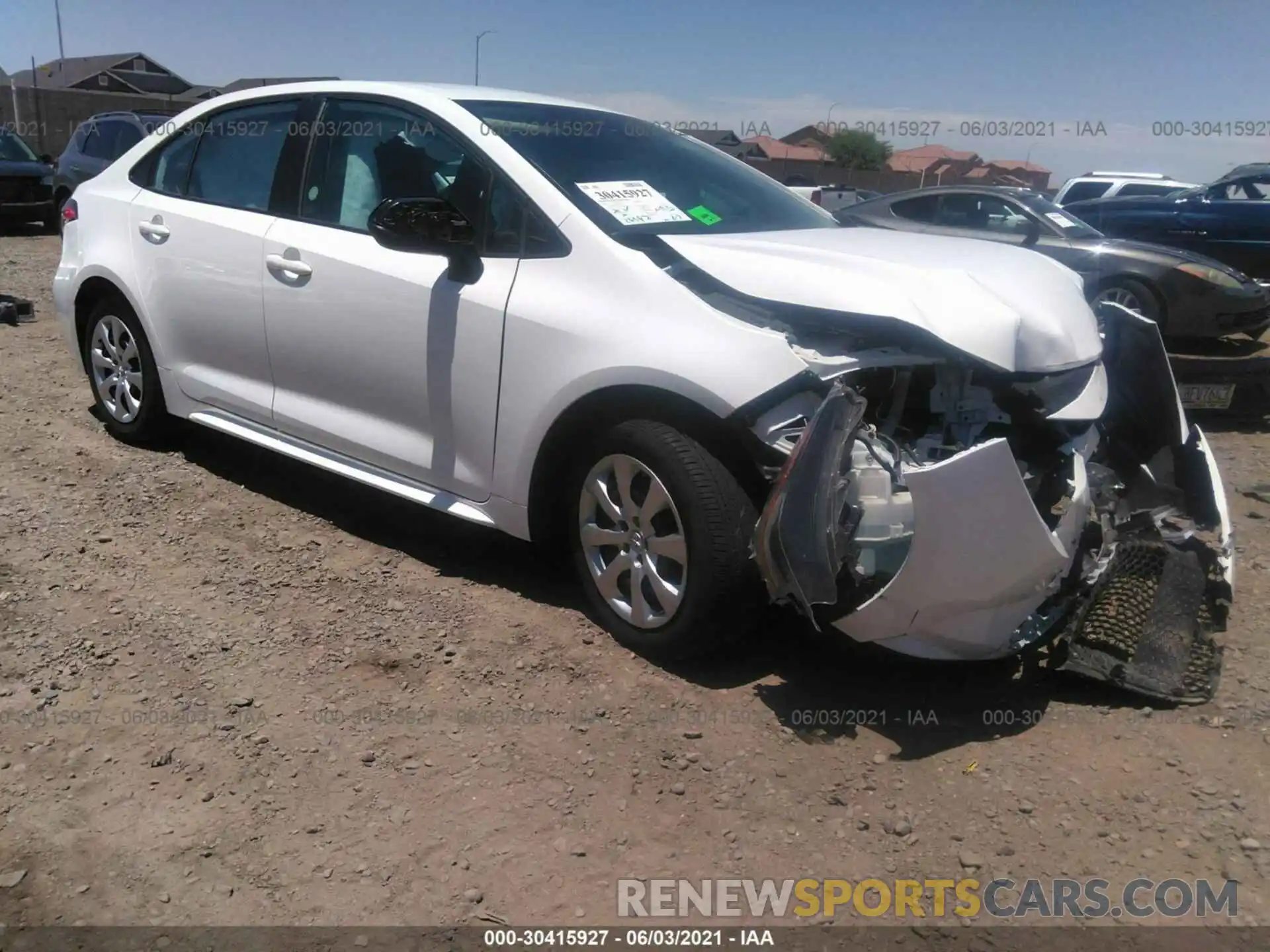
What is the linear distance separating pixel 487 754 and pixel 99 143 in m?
14.2

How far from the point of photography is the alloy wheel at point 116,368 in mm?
4953

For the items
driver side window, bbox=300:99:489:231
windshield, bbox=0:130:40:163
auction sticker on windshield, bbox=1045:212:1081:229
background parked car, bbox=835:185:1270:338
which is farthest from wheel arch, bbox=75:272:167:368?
windshield, bbox=0:130:40:163

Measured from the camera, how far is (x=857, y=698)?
10.5 feet

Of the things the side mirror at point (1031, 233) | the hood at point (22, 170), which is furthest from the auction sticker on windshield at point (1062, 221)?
the hood at point (22, 170)

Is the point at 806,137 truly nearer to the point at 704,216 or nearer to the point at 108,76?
the point at 108,76

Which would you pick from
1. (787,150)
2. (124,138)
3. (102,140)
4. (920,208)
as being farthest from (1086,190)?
(787,150)

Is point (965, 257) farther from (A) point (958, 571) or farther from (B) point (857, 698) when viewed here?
(B) point (857, 698)

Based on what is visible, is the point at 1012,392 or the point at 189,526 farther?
the point at 189,526

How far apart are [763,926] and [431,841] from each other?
82cm

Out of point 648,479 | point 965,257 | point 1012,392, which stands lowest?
point 648,479

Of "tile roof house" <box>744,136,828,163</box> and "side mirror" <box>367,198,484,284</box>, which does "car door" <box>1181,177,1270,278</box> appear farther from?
"tile roof house" <box>744,136,828,163</box>

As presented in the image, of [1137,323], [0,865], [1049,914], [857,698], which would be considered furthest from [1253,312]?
[0,865]

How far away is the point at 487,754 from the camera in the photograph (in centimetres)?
288

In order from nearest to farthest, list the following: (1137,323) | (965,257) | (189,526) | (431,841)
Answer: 1. (431,841)
2. (965,257)
3. (1137,323)
4. (189,526)
